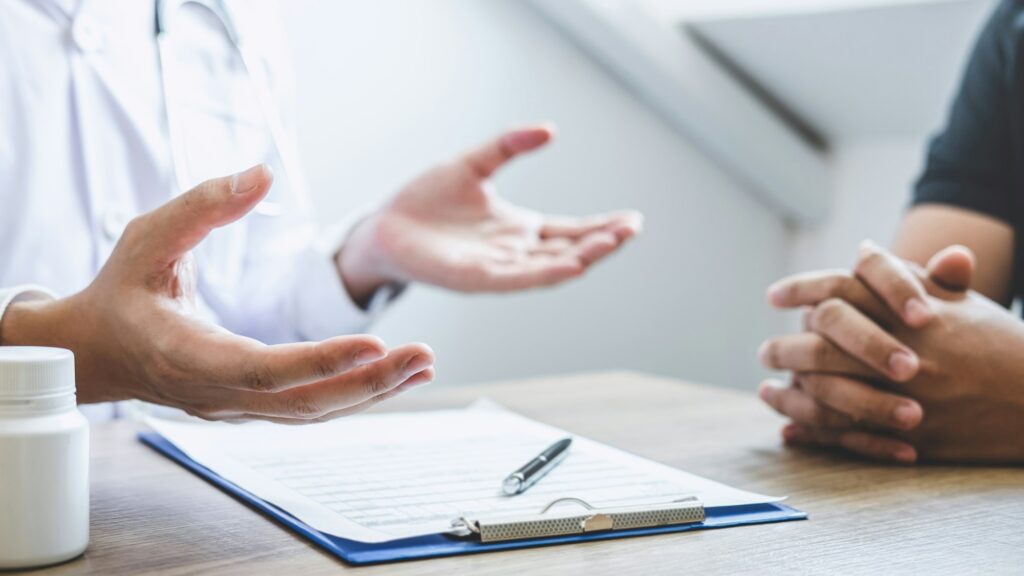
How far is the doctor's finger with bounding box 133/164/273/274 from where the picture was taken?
547 mm

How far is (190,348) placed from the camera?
1.77 ft

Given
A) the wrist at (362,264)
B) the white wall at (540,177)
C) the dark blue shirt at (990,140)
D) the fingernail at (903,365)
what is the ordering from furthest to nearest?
the white wall at (540,177) < the dark blue shirt at (990,140) < the wrist at (362,264) < the fingernail at (903,365)

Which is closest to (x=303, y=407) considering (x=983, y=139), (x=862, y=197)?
(x=983, y=139)

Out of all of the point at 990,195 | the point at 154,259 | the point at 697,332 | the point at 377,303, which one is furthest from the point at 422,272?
the point at 697,332

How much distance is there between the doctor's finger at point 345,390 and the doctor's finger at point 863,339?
0.42m

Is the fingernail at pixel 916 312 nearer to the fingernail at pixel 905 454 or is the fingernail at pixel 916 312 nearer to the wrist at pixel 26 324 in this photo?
the fingernail at pixel 905 454

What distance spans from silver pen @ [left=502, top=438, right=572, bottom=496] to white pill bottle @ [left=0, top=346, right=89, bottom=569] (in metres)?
0.25

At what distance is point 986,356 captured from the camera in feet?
2.55

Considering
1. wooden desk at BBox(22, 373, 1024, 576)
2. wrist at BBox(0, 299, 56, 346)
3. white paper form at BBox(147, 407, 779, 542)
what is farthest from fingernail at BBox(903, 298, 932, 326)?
wrist at BBox(0, 299, 56, 346)

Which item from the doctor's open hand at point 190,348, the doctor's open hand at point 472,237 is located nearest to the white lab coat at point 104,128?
the doctor's open hand at point 472,237

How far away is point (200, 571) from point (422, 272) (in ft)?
1.89

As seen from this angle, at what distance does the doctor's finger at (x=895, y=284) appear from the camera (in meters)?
0.78

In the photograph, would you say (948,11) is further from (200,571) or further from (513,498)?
(200,571)

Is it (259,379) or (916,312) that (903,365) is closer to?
(916,312)
